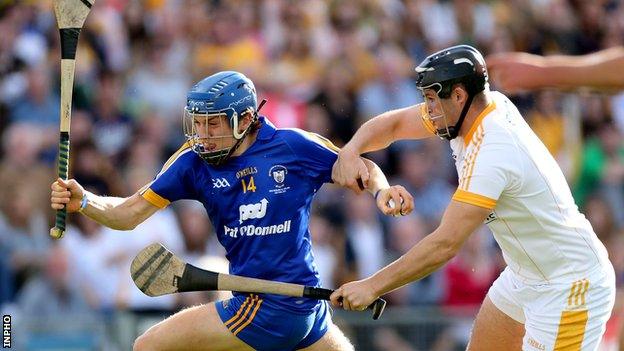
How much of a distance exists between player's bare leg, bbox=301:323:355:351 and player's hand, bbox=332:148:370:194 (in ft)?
2.63

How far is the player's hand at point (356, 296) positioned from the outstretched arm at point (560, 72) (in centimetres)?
129

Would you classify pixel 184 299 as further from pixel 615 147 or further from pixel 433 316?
pixel 615 147

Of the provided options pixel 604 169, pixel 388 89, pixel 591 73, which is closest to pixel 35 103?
pixel 388 89

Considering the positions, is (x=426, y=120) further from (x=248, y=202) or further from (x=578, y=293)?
(x=578, y=293)

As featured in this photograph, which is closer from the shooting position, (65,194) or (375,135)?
(65,194)

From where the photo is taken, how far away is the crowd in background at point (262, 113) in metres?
10.7

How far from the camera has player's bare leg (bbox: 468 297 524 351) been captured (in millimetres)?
6926

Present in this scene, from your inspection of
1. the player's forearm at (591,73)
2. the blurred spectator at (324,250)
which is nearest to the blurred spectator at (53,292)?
the blurred spectator at (324,250)

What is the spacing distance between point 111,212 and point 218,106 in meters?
0.89

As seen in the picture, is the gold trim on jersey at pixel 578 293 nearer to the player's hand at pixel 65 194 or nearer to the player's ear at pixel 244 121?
the player's ear at pixel 244 121

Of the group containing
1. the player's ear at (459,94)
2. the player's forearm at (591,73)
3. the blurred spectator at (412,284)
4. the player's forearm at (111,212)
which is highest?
the player's forearm at (591,73)

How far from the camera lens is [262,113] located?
11641mm

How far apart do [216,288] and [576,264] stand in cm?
189

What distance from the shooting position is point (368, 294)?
640cm
